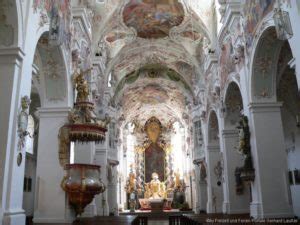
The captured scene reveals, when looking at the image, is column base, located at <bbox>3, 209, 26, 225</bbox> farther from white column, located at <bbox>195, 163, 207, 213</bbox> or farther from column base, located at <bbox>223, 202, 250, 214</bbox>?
white column, located at <bbox>195, 163, 207, 213</bbox>

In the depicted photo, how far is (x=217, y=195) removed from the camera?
703 inches

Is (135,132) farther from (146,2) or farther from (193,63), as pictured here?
(146,2)

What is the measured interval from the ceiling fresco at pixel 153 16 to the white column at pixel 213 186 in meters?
6.84

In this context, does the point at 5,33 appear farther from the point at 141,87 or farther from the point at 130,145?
the point at 130,145

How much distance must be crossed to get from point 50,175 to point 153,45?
12.2 m

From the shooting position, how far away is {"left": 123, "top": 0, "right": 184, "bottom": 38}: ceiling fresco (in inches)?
658

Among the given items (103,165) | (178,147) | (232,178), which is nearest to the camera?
(232,178)

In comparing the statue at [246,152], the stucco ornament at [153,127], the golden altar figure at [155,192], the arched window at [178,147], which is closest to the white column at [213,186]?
the statue at [246,152]

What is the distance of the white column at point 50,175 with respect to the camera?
9.85 m

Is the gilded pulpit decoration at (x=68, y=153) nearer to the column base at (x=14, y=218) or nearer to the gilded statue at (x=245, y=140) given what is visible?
the column base at (x=14, y=218)

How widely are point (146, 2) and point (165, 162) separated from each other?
2067cm

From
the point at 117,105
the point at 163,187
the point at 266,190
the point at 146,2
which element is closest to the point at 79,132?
the point at 266,190

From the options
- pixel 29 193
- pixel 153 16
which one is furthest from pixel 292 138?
pixel 29 193

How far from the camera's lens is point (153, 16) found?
17.6 meters
